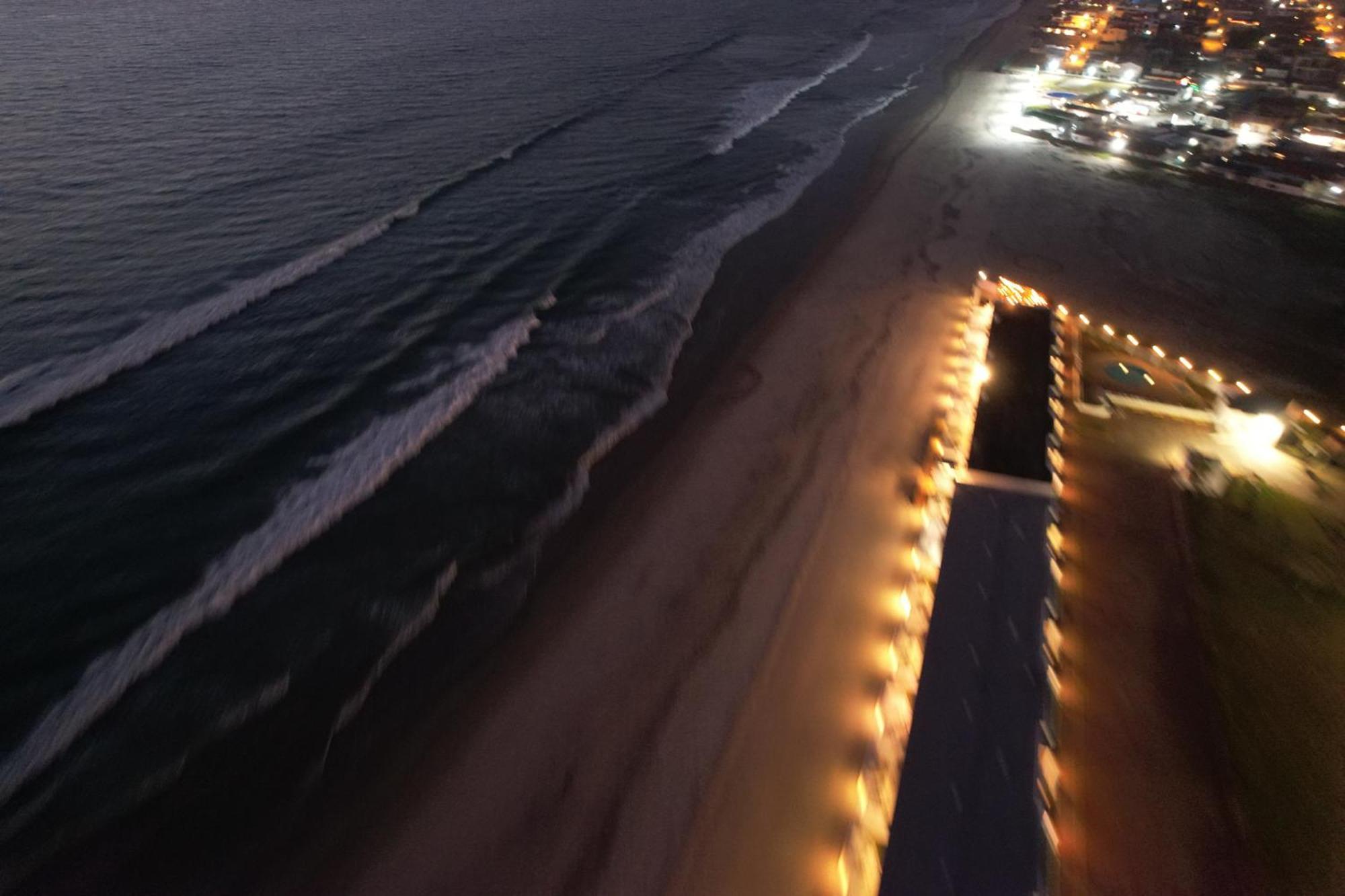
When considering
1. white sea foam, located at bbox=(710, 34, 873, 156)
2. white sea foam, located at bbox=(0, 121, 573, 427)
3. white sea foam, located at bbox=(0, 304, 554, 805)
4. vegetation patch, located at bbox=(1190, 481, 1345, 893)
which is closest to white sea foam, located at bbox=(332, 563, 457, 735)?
white sea foam, located at bbox=(0, 304, 554, 805)

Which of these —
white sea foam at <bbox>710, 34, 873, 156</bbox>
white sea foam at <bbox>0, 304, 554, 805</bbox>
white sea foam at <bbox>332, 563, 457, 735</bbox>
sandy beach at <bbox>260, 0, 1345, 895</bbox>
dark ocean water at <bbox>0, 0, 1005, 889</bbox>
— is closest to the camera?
sandy beach at <bbox>260, 0, 1345, 895</bbox>

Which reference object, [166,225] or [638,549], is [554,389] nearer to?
[638,549]

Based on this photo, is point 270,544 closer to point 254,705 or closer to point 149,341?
point 254,705

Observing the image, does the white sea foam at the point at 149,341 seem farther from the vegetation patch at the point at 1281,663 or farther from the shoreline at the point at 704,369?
the vegetation patch at the point at 1281,663

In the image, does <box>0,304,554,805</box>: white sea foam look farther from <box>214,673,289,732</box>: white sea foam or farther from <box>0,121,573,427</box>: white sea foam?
<box>0,121,573,427</box>: white sea foam

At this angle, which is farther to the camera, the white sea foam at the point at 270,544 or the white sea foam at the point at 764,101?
the white sea foam at the point at 764,101

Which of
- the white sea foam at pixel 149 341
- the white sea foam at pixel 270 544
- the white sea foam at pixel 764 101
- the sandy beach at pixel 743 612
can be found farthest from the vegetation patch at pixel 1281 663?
the white sea foam at pixel 764 101
